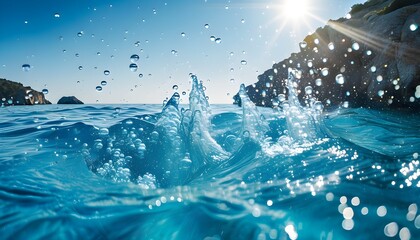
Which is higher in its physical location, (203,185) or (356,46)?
(356,46)

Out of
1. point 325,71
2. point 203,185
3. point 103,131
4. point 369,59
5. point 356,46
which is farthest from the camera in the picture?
point 325,71

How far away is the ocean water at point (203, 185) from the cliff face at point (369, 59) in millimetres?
6263

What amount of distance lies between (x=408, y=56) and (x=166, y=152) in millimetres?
11845

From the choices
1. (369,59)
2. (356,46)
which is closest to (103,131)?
(369,59)

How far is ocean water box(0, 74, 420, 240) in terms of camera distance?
2.12 meters

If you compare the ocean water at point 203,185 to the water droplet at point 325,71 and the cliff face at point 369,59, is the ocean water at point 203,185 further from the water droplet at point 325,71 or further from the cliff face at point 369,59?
the water droplet at point 325,71

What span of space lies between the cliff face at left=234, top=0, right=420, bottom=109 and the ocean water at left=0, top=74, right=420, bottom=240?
20.5 feet

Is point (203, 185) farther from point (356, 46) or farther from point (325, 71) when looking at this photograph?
point (325, 71)

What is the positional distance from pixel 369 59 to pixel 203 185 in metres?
16.4

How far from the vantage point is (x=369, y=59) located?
15.6 m

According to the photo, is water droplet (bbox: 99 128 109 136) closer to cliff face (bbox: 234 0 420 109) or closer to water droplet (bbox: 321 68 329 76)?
cliff face (bbox: 234 0 420 109)

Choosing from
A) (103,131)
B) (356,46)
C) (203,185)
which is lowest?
(203,185)

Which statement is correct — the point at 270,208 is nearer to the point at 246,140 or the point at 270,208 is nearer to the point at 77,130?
the point at 246,140

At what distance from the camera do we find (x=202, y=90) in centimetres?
547
